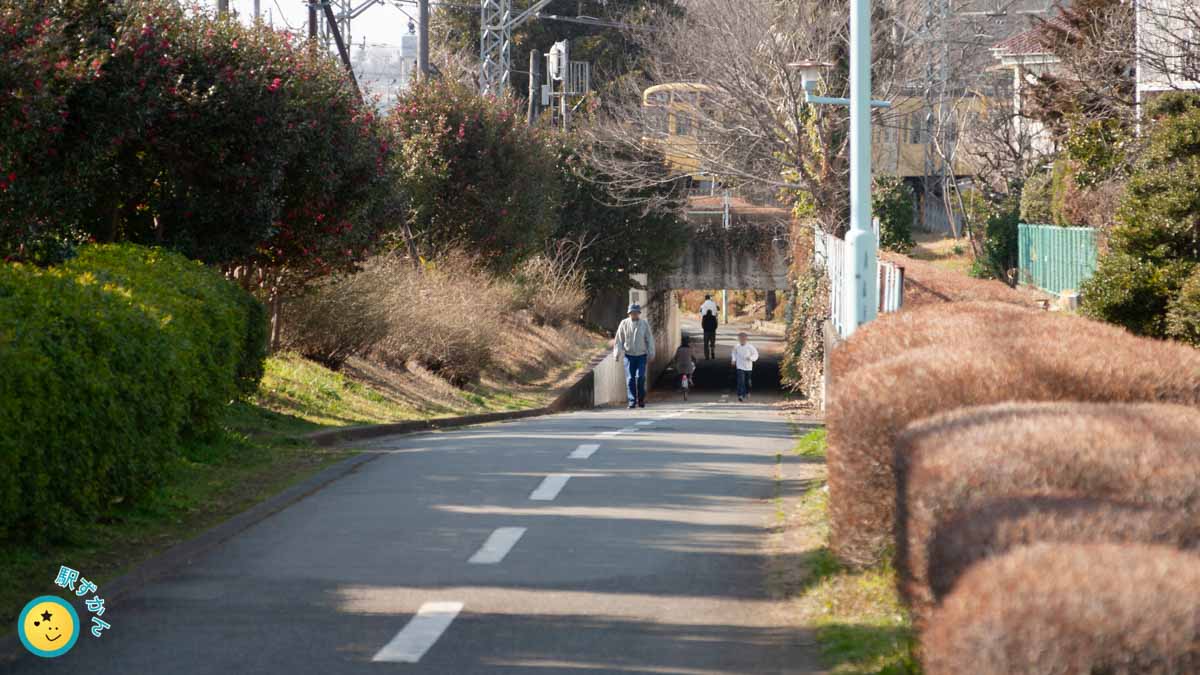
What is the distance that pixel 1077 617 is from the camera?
3.16 metres

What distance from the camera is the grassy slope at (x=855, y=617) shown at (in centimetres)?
578

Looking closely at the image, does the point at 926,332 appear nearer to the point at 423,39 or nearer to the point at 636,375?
the point at 636,375

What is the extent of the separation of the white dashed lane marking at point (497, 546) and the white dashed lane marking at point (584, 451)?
3.70m

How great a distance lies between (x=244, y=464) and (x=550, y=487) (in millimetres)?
3003

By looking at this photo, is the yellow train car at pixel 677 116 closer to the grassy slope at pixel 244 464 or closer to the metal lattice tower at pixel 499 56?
the metal lattice tower at pixel 499 56

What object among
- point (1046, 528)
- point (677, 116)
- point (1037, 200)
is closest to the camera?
point (1046, 528)

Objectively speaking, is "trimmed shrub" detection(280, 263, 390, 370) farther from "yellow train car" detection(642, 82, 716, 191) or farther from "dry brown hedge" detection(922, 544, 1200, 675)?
"dry brown hedge" detection(922, 544, 1200, 675)

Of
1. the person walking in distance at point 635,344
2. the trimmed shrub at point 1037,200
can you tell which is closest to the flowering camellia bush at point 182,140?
the person walking in distance at point 635,344

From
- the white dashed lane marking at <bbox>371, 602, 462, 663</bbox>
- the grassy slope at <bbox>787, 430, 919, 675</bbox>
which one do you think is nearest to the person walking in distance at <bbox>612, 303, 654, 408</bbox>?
the grassy slope at <bbox>787, 430, 919, 675</bbox>

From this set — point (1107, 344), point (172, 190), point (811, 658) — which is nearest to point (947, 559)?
point (811, 658)

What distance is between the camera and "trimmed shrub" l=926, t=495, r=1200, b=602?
12.8 feet

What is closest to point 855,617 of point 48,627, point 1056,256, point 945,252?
point 48,627

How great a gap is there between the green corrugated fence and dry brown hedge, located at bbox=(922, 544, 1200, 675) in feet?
81.3

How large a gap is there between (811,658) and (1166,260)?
52.5 feet
